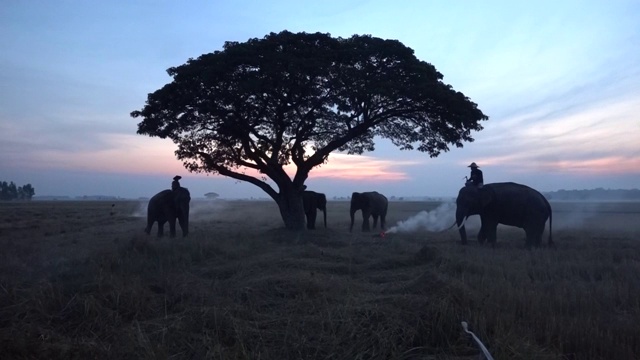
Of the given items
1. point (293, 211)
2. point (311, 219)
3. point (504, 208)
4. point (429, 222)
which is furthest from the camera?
point (429, 222)

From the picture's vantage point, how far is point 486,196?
63.1ft

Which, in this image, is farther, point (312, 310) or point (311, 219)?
point (311, 219)

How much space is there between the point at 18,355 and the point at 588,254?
1298cm

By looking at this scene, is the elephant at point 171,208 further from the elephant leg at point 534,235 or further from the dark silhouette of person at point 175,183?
the elephant leg at point 534,235

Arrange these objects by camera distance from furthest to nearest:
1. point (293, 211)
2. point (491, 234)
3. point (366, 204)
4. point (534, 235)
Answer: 1. point (366, 204)
2. point (293, 211)
3. point (491, 234)
4. point (534, 235)

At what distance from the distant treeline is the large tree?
161335mm

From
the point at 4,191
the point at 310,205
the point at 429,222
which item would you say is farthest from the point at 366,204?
the point at 4,191

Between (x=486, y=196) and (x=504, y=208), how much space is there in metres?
0.71

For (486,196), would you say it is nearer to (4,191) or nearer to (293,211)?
(293,211)

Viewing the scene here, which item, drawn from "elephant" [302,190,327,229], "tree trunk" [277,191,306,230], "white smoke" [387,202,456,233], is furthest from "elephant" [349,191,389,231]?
"tree trunk" [277,191,306,230]

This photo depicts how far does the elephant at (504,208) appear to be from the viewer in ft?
60.8

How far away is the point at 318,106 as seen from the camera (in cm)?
2141

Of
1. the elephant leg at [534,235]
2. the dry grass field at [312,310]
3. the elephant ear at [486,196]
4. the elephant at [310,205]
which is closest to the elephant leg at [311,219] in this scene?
the elephant at [310,205]

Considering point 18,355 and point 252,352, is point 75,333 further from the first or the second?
point 252,352
